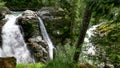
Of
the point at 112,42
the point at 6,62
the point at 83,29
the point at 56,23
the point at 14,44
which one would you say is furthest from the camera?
the point at 56,23

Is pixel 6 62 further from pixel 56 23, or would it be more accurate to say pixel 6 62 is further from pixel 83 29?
pixel 56 23

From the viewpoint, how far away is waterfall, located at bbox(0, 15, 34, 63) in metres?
16.8

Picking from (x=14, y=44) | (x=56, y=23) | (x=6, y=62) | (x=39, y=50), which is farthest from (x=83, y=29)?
(x=56, y=23)

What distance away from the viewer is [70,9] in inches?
893

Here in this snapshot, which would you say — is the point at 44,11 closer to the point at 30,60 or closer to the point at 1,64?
the point at 30,60

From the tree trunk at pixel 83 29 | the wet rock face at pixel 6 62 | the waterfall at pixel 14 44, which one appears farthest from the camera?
the waterfall at pixel 14 44

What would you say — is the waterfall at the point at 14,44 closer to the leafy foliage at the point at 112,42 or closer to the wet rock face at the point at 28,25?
the wet rock face at the point at 28,25

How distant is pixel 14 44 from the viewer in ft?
57.2

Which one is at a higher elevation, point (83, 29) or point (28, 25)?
point (83, 29)

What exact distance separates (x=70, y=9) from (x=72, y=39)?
2.82 m

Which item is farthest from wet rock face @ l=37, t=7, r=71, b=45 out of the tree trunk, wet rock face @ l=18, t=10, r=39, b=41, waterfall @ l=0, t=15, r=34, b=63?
the tree trunk

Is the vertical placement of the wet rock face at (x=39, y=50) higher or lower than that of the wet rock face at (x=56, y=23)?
lower

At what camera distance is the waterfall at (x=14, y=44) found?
16.8 m

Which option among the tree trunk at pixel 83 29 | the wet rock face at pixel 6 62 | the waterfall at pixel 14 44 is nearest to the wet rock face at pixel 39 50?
the waterfall at pixel 14 44
